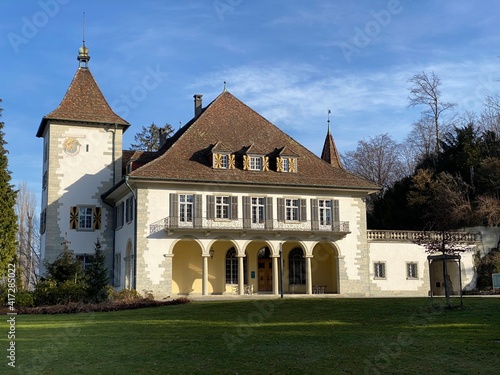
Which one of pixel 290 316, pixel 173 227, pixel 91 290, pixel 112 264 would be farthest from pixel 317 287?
pixel 290 316

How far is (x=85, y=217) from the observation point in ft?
138

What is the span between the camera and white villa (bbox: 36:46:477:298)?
3725 cm

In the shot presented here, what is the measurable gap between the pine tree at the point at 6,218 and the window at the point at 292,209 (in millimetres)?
14698

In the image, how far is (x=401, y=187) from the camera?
5038 centimetres

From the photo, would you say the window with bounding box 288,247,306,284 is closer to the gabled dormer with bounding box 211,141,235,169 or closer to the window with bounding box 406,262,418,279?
the window with bounding box 406,262,418,279

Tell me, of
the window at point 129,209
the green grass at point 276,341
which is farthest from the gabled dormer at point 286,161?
the green grass at point 276,341

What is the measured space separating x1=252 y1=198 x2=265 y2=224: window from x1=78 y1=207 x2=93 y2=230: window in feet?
34.2


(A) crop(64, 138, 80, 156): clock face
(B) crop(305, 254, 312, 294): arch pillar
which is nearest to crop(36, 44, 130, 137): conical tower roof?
(A) crop(64, 138, 80, 156): clock face

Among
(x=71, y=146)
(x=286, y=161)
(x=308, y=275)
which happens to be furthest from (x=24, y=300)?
(x=286, y=161)

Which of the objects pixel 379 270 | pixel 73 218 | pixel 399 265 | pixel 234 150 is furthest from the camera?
pixel 73 218

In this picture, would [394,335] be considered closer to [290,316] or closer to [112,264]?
[290,316]

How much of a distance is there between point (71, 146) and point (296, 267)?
1569 centimetres

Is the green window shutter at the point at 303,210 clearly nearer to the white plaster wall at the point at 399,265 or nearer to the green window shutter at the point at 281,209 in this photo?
the green window shutter at the point at 281,209

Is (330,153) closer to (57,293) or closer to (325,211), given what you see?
(325,211)
